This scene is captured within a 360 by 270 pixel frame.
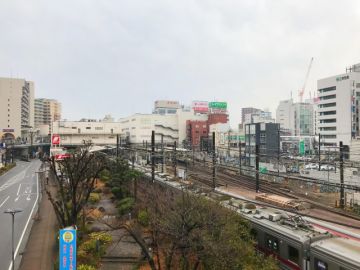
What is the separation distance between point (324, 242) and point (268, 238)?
248cm

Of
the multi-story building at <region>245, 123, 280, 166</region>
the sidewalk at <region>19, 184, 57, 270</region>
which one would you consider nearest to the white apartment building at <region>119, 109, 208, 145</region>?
the multi-story building at <region>245, 123, 280, 166</region>

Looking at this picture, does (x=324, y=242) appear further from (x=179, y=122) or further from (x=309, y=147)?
(x=179, y=122)

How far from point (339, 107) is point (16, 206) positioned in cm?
6633

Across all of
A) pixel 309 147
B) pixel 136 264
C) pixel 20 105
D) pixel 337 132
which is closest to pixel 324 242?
pixel 136 264

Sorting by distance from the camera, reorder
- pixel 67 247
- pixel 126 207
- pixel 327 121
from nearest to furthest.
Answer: pixel 67 247 < pixel 126 207 < pixel 327 121

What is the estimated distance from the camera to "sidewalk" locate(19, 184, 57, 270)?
48.9 feet

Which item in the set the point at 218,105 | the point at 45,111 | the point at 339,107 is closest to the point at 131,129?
the point at 218,105

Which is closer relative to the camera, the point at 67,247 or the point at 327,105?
the point at 67,247

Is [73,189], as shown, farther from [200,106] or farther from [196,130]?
[200,106]

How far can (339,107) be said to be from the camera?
67.5 meters

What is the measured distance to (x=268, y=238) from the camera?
12289 mm

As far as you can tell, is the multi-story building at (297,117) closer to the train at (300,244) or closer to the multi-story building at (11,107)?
the multi-story building at (11,107)

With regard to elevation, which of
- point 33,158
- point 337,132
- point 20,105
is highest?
point 20,105

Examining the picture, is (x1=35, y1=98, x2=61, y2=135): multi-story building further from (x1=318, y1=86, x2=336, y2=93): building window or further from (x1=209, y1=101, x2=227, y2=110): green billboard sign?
(x1=318, y1=86, x2=336, y2=93): building window
